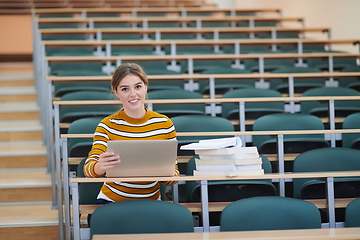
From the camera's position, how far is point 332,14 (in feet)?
14.8

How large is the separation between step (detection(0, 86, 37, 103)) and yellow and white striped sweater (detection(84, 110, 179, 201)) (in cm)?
202

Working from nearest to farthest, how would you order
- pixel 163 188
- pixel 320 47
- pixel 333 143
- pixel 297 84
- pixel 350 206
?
pixel 350 206
pixel 163 188
pixel 333 143
pixel 297 84
pixel 320 47

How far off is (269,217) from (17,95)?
8.12ft

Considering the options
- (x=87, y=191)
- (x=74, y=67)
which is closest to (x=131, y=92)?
(x=87, y=191)

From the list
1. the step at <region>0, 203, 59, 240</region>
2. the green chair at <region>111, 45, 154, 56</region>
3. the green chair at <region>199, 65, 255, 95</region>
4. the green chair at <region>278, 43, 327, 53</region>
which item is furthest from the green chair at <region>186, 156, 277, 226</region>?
the green chair at <region>278, 43, 327, 53</region>

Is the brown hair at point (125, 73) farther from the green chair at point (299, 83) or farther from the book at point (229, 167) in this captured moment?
the green chair at point (299, 83)

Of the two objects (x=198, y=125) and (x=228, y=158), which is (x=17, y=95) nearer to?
(x=198, y=125)

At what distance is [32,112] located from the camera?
306 cm

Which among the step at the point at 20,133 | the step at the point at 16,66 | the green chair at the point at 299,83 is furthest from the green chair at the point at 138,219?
the step at the point at 16,66

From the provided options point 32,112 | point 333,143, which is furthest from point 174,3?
point 333,143

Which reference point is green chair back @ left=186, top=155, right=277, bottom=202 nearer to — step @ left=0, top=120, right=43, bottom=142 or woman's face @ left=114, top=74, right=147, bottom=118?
woman's face @ left=114, top=74, right=147, bottom=118

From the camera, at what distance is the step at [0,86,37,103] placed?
3.26 meters

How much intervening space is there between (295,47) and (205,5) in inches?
87.3

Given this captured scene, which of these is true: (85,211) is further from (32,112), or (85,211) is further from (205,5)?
(205,5)
